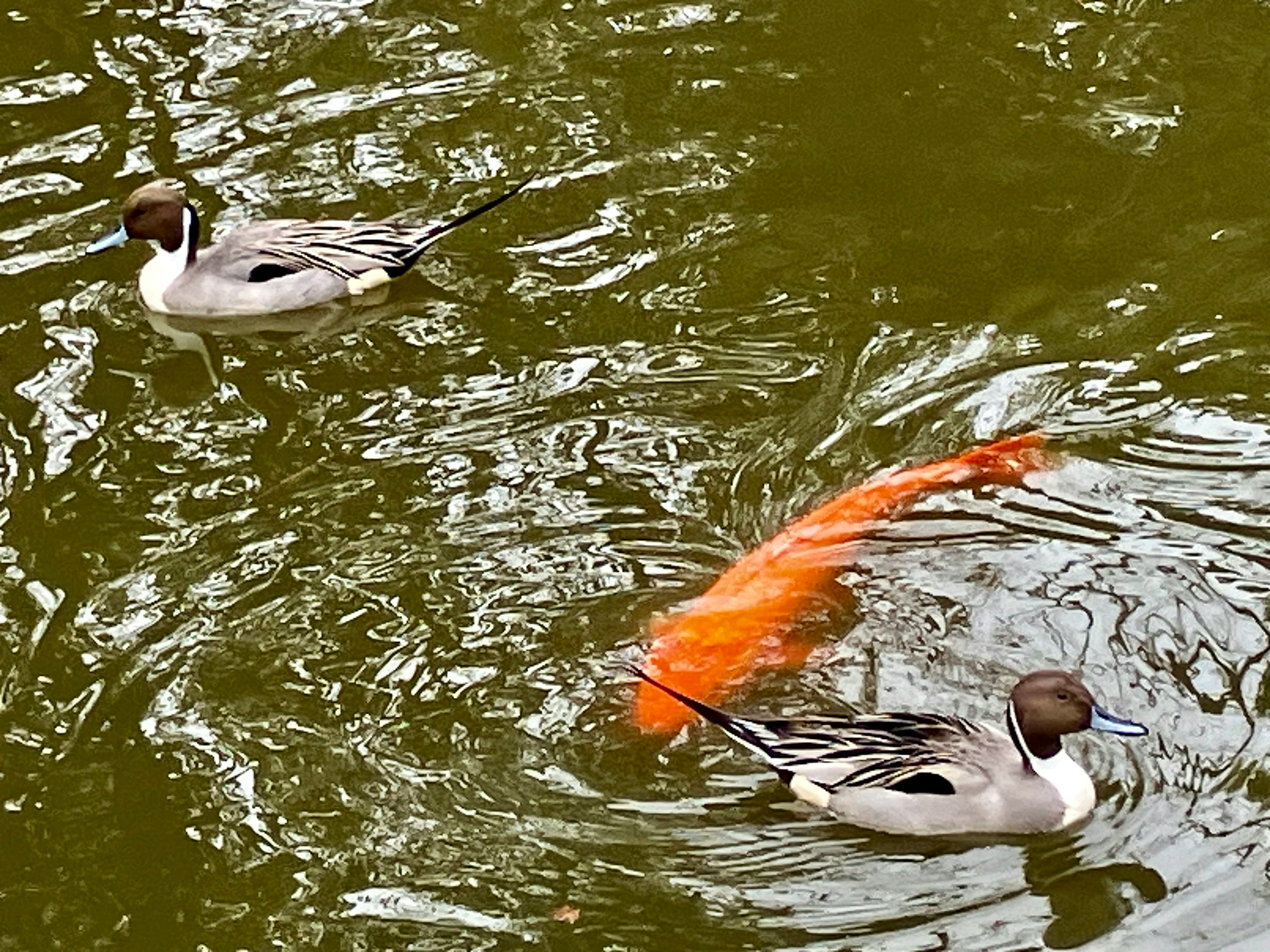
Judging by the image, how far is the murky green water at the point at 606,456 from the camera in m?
6.41

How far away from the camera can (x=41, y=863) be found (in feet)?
21.7

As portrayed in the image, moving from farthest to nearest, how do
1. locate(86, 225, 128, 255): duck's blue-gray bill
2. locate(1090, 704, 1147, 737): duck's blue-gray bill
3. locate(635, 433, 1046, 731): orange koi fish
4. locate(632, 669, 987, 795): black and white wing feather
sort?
1. locate(86, 225, 128, 255): duck's blue-gray bill
2. locate(635, 433, 1046, 731): orange koi fish
3. locate(632, 669, 987, 795): black and white wing feather
4. locate(1090, 704, 1147, 737): duck's blue-gray bill

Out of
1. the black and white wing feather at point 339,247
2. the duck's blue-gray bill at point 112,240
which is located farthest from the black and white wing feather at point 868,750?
the duck's blue-gray bill at point 112,240

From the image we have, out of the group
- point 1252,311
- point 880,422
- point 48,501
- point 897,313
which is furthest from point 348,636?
point 1252,311

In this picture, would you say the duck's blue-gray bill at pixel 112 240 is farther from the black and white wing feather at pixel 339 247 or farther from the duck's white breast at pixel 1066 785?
the duck's white breast at pixel 1066 785

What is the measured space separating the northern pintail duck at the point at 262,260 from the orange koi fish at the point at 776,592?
2.45m

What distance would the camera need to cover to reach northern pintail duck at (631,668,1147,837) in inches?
252

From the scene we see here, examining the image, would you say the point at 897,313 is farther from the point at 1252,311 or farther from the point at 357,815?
the point at 357,815

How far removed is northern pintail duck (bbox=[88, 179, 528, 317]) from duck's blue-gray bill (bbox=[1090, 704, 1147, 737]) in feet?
12.8

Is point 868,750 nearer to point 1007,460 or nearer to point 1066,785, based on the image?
point 1066,785

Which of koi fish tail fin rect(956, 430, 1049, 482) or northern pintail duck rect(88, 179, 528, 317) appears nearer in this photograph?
koi fish tail fin rect(956, 430, 1049, 482)

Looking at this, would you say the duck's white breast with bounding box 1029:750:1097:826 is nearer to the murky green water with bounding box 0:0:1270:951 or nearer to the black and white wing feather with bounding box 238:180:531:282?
the murky green water with bounding box 0:0:1270:951

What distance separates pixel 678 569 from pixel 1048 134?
3.51m

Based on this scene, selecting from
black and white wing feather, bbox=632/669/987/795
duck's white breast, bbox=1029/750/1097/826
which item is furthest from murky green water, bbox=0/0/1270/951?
black and white wing feather, bbox=632/669/987/795
